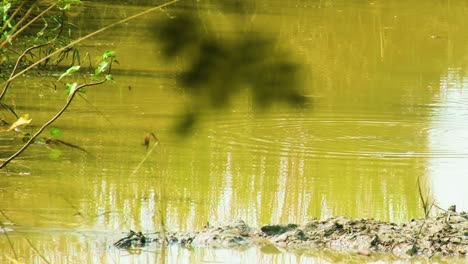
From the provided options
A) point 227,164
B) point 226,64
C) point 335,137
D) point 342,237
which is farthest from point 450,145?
point 226,64

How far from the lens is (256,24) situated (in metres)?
1.87

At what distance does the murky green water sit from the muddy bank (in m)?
0.09

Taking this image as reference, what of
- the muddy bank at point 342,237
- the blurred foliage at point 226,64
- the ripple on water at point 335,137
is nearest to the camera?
the blurred foliage at point 226,64

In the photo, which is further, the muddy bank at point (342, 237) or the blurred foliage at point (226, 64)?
the muddy bank at point (342, 237)

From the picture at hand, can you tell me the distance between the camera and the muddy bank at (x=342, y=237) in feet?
16.0

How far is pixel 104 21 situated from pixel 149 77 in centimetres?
79

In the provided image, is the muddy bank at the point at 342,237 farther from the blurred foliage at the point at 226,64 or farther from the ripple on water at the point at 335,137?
the blurred foliage at the point at 226,64

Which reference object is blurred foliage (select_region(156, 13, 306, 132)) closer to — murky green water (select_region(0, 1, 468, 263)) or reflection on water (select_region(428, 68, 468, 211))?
murky green water (select_region(0, 1, 468, 263))

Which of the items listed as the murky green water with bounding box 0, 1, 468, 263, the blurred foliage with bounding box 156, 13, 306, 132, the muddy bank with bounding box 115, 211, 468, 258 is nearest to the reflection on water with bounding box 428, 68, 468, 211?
the murky green water with bounding box 0, 1, 468, 263

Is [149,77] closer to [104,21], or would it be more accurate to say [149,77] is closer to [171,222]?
[104,21]

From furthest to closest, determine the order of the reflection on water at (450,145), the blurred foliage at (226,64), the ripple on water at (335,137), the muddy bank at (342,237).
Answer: the ripple on water at (335,137)
the reflection on water at (450,145)
the muddy bank at (342,237)
the blurred foliage at (226,64)

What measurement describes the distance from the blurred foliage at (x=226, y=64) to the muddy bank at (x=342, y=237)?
2921 mm

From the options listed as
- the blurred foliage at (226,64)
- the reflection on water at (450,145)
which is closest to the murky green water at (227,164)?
the reflection on water at (450,145)

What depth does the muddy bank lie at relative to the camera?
4.86m
